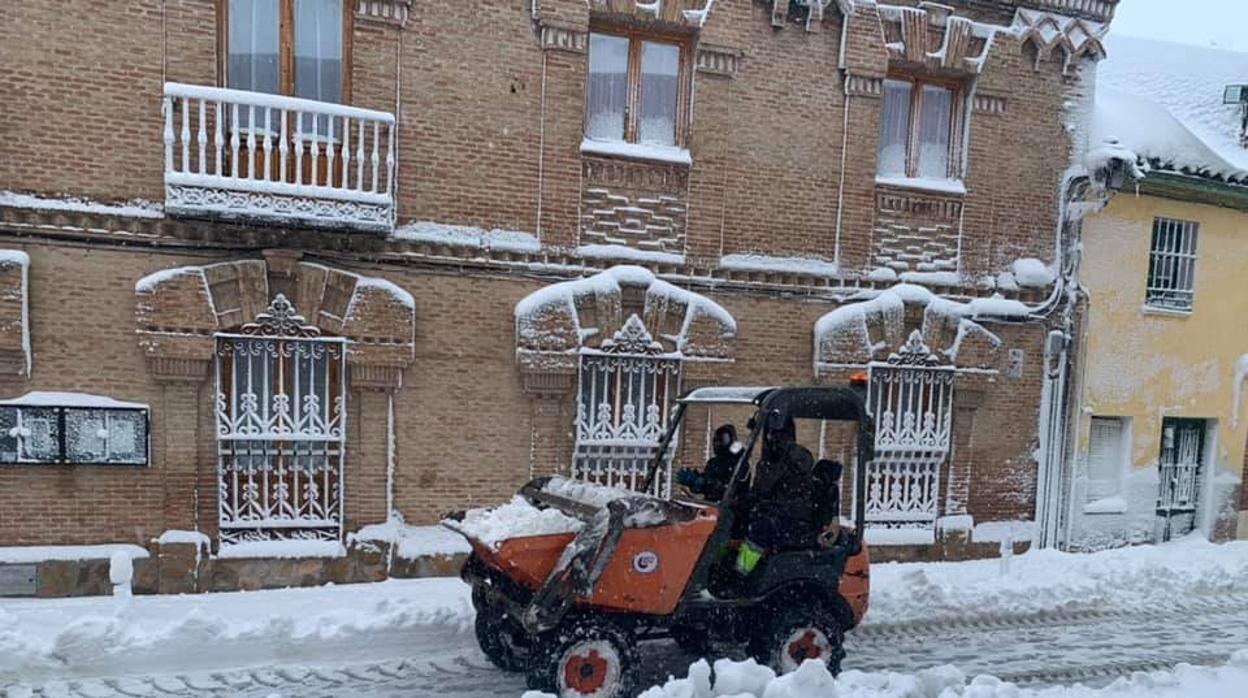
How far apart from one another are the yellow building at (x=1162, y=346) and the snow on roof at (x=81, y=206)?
1110 cm

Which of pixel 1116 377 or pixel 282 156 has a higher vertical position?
pixel 282 156

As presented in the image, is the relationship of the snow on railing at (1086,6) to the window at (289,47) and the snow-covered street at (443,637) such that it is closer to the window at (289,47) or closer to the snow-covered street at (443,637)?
the snow-covered street at (443,637)

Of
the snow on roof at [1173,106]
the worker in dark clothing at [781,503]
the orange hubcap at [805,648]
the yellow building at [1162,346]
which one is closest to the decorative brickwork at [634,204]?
the worker in dark clothing at [781,503]

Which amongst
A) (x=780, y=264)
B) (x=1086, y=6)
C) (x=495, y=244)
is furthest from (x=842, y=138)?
(x=495, y=244)

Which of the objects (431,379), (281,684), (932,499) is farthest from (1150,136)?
(281,684)

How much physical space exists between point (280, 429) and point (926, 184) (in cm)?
804

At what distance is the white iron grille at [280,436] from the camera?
8289 mm

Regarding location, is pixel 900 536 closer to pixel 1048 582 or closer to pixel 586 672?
pixel 1048 582

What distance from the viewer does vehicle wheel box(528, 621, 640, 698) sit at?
5.42 m

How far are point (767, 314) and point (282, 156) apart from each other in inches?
217

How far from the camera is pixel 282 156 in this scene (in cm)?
797

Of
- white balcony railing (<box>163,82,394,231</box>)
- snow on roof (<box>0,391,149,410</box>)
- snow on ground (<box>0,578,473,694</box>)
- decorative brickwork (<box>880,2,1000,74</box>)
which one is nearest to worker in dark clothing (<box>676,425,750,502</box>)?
snow on ground (<box>0,578,473,694</box>)

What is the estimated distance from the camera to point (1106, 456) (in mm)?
11805

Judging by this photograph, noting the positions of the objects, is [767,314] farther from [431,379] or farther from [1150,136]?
[1150,136]
